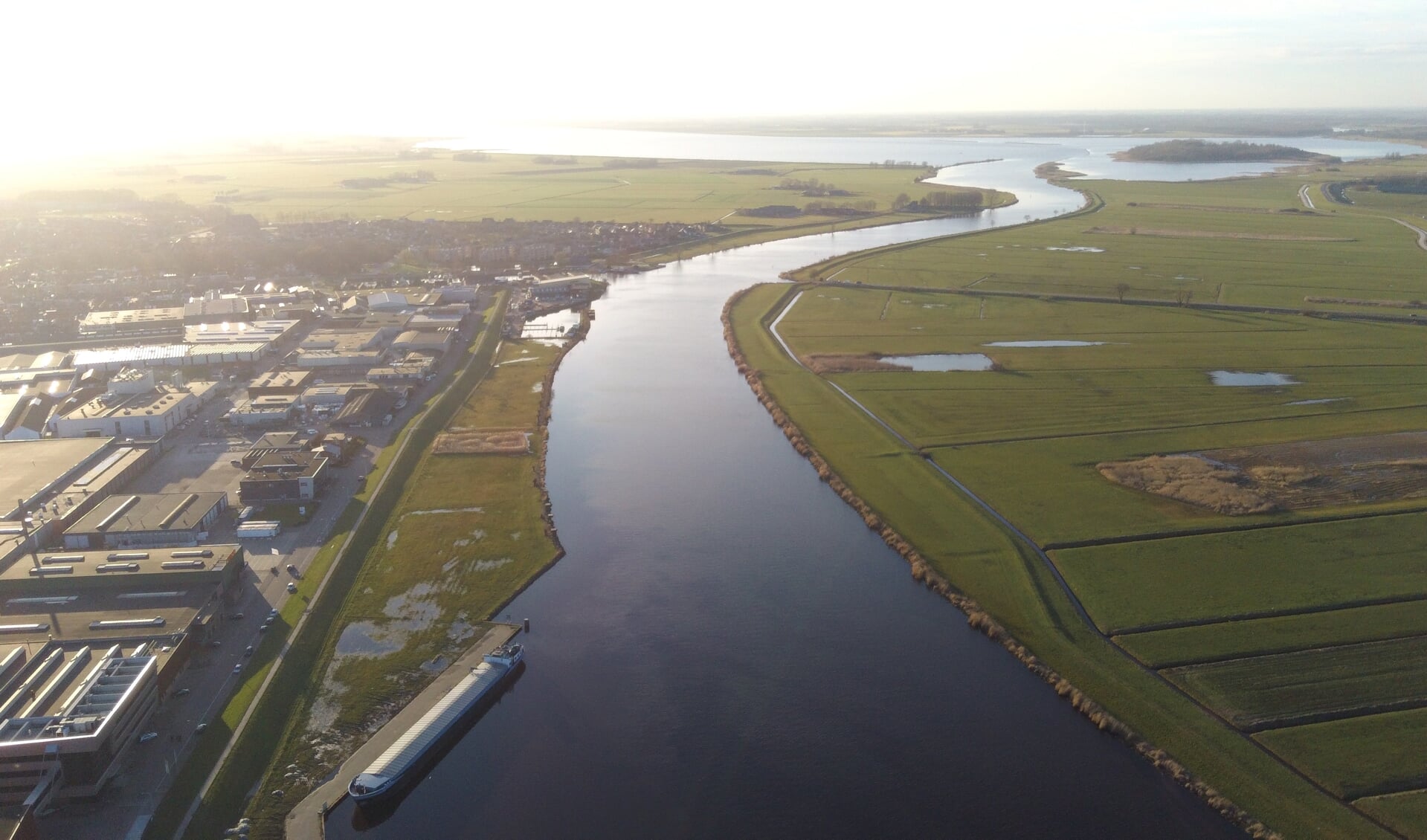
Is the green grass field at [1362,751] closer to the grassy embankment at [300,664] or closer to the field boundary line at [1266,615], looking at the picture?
the field boundary line at [1266,615]

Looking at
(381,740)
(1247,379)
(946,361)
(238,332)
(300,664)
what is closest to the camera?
(381,740)

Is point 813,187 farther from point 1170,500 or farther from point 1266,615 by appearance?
point 1266,615

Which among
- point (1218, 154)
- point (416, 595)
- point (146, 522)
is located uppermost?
point (1218, 154)

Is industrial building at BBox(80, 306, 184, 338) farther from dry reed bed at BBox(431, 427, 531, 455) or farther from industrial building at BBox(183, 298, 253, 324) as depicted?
dry reed bed at BBox(431, 427, 531, 455)

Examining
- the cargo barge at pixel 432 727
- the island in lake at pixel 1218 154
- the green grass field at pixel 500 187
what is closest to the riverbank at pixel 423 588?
the cargo barge at pixel 432 727

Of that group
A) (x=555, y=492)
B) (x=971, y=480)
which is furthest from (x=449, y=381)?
(x=971, y=480)

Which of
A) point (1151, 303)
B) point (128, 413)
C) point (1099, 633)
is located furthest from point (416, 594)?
point (1151, 303)
